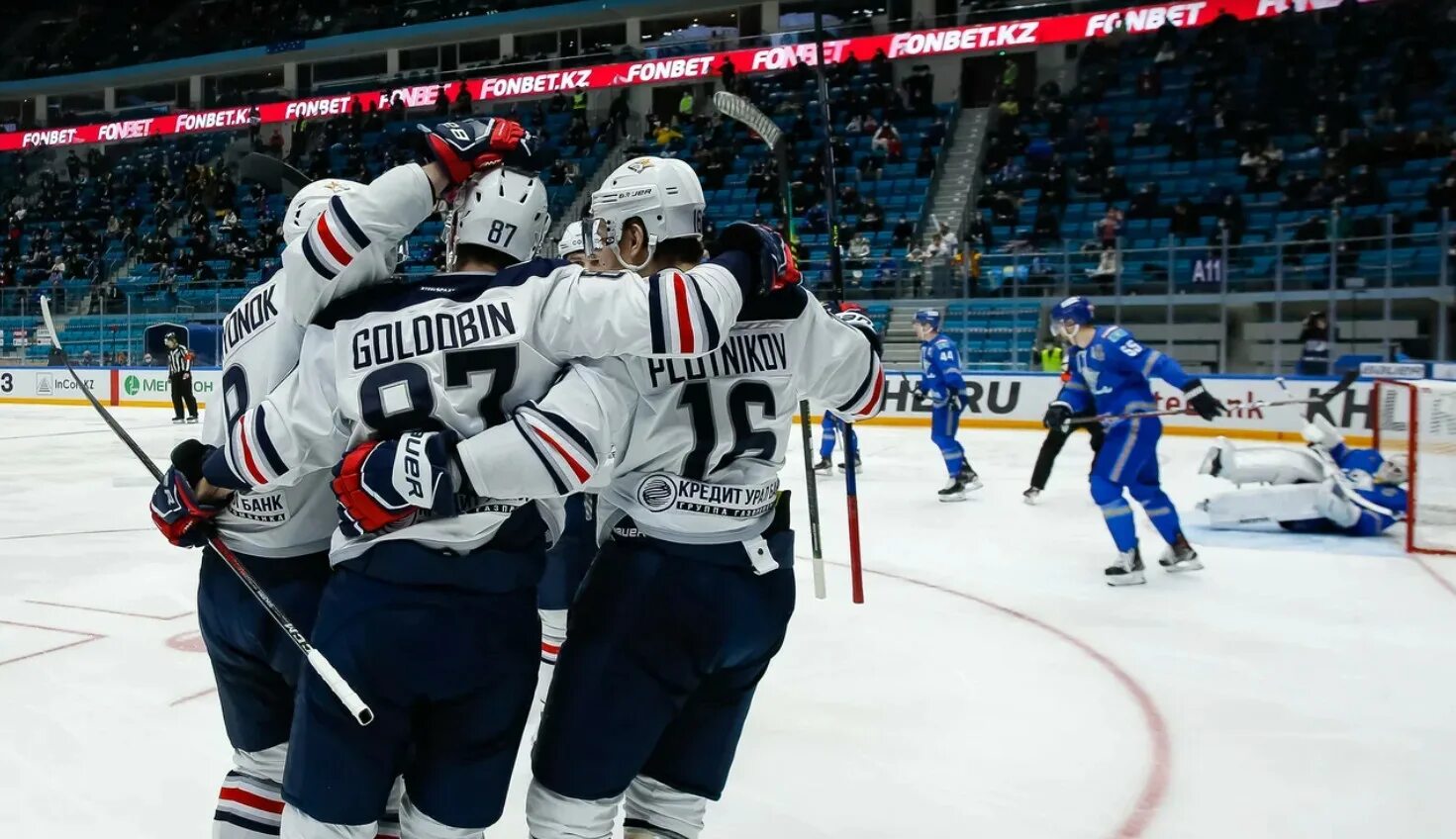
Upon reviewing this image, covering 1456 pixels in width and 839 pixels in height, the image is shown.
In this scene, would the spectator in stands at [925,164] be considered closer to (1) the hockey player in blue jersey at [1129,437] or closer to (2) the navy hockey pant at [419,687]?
(1) the hockey player in blue jersey at [1129,437]

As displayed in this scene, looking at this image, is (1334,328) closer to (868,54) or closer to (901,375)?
(901,375)

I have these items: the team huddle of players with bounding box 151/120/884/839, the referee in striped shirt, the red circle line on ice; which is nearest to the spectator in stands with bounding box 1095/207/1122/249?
the red circle line on ice

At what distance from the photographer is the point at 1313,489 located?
21.9 feet

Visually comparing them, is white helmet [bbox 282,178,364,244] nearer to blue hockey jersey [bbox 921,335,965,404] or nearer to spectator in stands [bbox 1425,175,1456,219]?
blue hockey jersey [bbox 921,335,965,404]

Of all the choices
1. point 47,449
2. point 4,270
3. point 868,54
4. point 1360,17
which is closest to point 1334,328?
point 1360,17

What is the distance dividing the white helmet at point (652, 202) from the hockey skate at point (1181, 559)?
4459mm

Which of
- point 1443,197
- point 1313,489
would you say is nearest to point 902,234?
point 1443,197

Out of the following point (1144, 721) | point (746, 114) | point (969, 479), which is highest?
point (746, 114)

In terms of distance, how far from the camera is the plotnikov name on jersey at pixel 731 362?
1.91m

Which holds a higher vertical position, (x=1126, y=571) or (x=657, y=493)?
(x=657, y=493)

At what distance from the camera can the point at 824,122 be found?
12.7ft

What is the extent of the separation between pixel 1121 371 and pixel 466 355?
15.8 ft

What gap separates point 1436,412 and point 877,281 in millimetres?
8103

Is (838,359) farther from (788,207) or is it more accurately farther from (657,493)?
(788,207)
